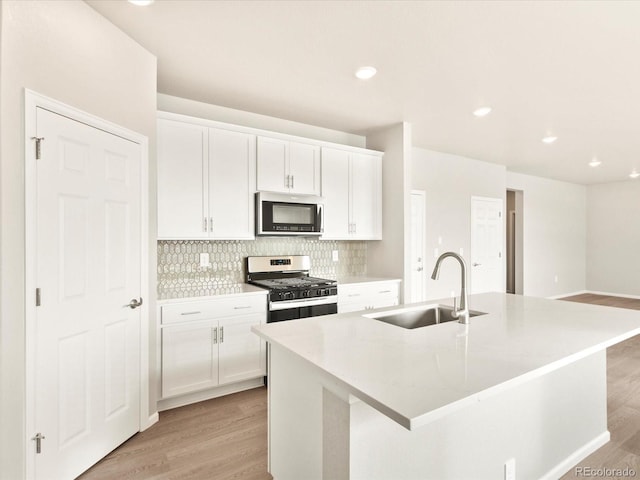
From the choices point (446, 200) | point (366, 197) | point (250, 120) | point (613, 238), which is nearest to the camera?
point (250, 120)

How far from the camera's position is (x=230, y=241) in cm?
358

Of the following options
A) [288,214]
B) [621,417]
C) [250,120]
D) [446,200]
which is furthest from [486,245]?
[250,120]

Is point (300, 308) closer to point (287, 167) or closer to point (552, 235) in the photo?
point (287, 167)

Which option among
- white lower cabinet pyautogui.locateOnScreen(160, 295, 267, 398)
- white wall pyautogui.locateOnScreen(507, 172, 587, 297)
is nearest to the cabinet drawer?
white lower cabinet pyautogui.locateOnScreen(160, 295, 267, 398)

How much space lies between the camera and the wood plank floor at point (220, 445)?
2.05m

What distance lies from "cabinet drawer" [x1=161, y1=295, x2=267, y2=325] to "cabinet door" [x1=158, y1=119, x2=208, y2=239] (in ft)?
1.96

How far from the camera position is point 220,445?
91.5 inches

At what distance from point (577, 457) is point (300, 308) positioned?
2.18 meters

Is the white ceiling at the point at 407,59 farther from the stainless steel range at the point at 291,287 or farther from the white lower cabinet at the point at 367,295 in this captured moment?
the white lower cabinet at the point at 367,295

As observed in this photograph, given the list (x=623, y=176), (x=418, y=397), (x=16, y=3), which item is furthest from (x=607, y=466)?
(x=623, y=176)

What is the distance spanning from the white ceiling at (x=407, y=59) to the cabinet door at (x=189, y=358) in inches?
80.4

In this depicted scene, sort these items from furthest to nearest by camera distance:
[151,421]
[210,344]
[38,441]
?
[210,344]
[151,421]
[38,441]

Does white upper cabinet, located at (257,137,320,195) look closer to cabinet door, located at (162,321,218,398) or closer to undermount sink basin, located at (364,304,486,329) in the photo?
cabinet door, located at (162,321,218,398)

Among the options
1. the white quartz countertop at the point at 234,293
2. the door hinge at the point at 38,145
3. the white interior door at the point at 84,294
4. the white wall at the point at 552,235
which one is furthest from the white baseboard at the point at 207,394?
the white wall at the point at 552,235
